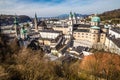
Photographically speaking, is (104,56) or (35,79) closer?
(35,79)

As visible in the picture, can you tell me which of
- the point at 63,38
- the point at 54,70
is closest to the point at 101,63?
the point at 54,70

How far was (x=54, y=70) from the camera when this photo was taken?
62.7ft

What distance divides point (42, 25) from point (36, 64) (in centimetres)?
5693

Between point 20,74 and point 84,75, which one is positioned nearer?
point 20,74

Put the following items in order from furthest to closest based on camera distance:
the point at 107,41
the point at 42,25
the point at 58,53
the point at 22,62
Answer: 1. the point at 42,25
2. the point at 107,41
3. the point at 58,53
4. the point at 22,62

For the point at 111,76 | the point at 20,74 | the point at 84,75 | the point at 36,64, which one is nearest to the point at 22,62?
the point at 36,64

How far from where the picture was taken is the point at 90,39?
5509 centimetres

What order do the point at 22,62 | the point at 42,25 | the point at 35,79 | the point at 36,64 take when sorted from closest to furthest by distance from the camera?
1. the point at 35,79
2. the point at 36,64
3. the point at 22,62
4. the point at 42,25

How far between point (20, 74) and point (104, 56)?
65.3ft

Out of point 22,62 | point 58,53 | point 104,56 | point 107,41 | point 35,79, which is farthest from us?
point 107,41

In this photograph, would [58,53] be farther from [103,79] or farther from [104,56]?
[103,79]

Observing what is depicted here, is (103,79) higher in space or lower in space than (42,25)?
lower

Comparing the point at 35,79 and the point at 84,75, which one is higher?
the point at 35,79

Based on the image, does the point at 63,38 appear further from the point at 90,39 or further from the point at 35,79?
the point at 35,79
